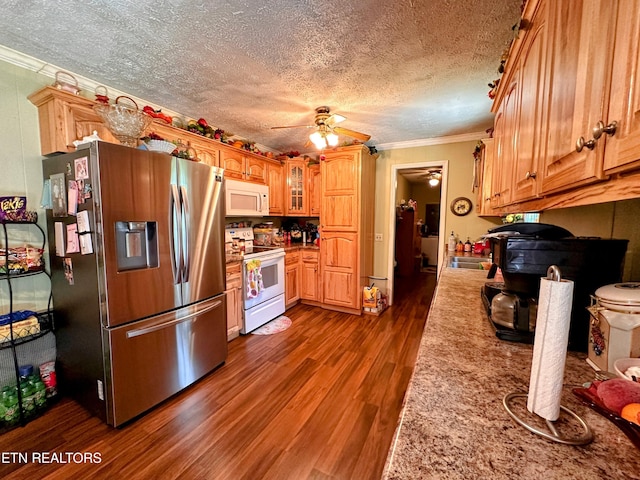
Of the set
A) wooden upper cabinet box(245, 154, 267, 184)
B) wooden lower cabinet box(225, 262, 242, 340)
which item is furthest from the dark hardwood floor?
wooden upper cabinet box(245, 154, 267, 184)

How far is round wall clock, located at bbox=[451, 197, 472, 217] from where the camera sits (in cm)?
351

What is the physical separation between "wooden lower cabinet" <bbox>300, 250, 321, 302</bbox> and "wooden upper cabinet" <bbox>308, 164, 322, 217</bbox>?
704 mm

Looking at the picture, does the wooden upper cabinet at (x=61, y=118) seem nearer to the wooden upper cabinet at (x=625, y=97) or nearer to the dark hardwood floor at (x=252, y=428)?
the dark hardwood floor at (x=252, y=428)

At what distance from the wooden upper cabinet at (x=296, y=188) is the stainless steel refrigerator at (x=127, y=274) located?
202cm

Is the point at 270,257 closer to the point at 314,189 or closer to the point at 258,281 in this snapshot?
the point at 258,281

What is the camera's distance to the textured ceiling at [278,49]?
4.49 feet

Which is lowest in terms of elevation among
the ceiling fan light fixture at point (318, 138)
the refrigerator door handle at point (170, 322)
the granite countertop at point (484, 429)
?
the refrigerator door handle at point (170, 322)

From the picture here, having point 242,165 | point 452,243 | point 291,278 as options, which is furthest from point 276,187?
point 452,243

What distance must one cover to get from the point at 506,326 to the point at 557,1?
1089 mm

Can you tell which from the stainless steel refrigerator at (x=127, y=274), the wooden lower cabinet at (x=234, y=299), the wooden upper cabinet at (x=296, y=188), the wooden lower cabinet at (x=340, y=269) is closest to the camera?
the stainless steel refrigerator at (x=127, y=274)

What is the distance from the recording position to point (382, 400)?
1970 mm

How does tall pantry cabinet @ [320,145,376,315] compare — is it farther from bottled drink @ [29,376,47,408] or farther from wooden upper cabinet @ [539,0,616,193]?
bottled drink @ [29,376,47,408]

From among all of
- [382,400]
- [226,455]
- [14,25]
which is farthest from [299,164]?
[226,455]

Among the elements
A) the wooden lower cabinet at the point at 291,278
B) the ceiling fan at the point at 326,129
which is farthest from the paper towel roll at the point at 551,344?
the wooden lower cabinet at the point at 291,278
